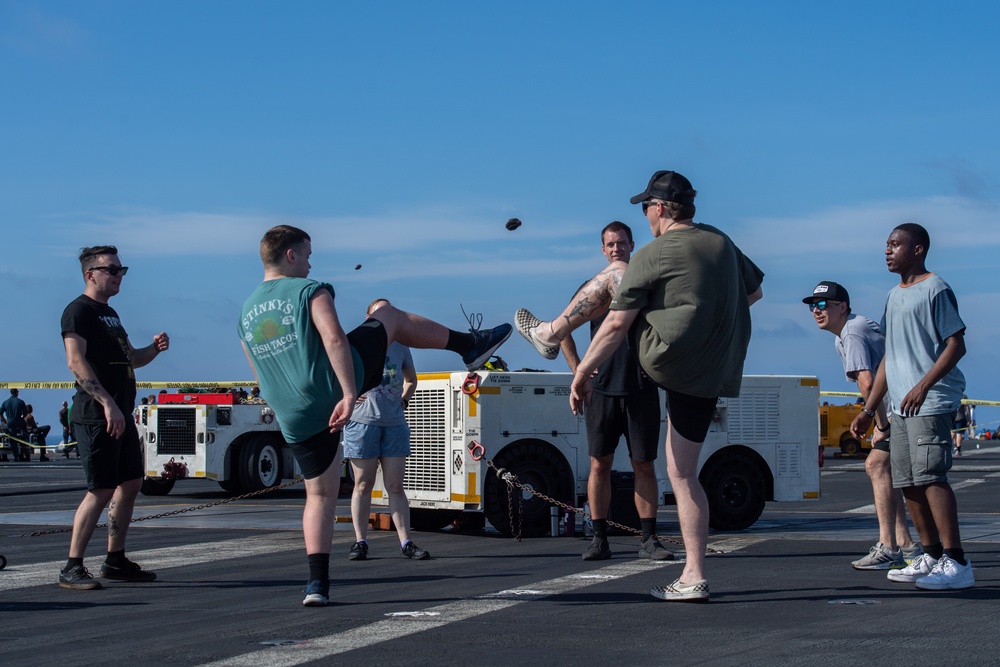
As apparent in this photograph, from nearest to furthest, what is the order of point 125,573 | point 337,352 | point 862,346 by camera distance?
A: point 337,352 < point 125,573 < point 862,346

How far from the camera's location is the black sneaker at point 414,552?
29.9 ft

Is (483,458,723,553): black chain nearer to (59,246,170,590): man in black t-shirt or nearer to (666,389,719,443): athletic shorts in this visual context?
(59,246,170,590): man in black t-shirt

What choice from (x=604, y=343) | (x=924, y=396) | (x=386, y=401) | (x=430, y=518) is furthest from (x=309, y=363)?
(x=430, y=518)

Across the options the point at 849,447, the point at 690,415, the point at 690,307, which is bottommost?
the point at 849,447

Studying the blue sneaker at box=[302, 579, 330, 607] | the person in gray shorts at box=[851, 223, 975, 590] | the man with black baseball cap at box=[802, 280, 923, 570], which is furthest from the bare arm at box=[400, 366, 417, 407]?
the person in gray shorts at box=[851, 223, 975, 590]

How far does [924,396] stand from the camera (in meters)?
6.93

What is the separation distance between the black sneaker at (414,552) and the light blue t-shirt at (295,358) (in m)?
2.83

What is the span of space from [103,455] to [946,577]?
4884 mm

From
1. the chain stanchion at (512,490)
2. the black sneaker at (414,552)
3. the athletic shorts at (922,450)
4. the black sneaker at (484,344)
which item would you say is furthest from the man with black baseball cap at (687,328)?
the chain stanchion at (512,490)

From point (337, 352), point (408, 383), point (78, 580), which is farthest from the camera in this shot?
point (408, 383)

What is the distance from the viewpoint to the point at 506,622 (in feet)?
19.5

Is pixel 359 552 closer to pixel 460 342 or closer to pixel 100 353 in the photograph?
pixel 460 342

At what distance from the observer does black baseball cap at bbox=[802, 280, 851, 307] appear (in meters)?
8.47

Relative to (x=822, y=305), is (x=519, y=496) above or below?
below
